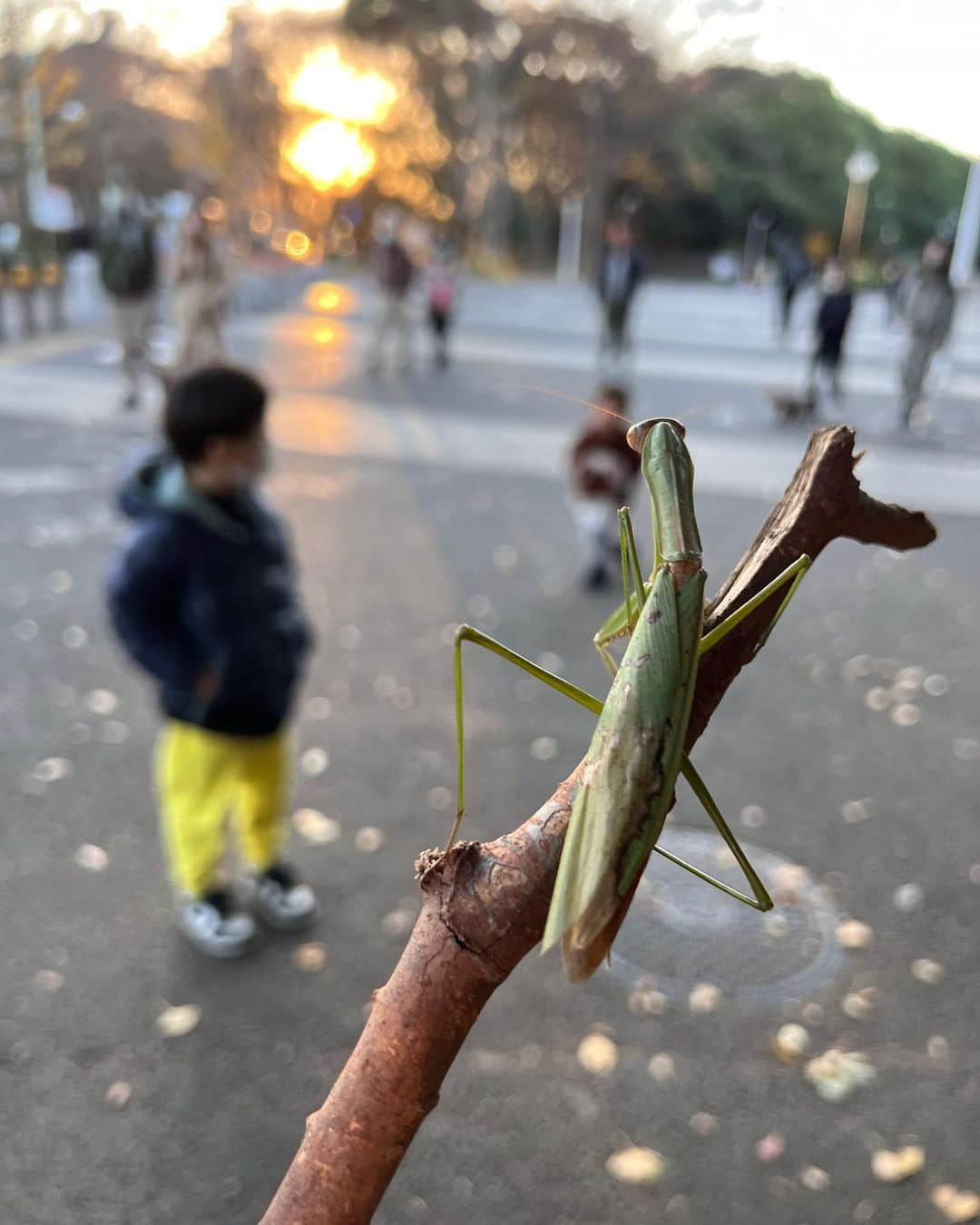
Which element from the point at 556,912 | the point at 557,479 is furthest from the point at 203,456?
the point at 557,479

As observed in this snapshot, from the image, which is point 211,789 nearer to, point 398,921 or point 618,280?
point 398,921

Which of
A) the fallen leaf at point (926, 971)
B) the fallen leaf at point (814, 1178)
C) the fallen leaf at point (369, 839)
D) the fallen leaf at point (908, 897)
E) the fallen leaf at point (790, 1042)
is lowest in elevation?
the fallen leaf at point (814, 1178)

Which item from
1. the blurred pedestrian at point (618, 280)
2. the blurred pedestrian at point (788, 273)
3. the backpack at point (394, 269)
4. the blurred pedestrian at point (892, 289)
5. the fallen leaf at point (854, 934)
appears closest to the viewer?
the fallen leaf at point (854, 934)

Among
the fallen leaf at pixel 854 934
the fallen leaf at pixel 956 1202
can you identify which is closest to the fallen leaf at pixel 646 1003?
the fallen leaf at pixel 854 934

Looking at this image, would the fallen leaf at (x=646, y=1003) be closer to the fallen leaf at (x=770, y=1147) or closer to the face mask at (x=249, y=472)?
the fallen leaf at (x=770, y=1147)

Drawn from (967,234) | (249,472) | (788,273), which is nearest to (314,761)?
(249,472)

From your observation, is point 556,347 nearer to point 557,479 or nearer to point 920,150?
point 557,479
